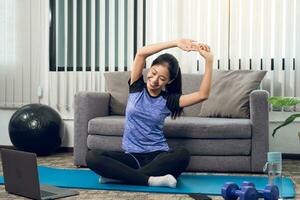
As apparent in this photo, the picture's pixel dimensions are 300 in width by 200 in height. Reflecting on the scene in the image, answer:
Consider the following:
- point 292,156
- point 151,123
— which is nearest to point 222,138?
point 151,123

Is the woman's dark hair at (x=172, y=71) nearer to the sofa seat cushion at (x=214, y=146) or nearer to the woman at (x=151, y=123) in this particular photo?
the woman at (x=151, y=123)

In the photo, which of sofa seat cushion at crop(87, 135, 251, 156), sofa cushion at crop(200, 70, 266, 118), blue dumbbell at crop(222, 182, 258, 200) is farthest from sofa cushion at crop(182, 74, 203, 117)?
blue dumbbell at crop(222, 182, 258, 200)

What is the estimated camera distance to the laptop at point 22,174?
7.39ft

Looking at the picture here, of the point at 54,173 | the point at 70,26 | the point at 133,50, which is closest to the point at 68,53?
the point at 70,26

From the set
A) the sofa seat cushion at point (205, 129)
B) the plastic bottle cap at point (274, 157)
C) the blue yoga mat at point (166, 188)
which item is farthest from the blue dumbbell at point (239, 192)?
the sofa seat cushion at point (205, 129)

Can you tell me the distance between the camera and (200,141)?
351 cm

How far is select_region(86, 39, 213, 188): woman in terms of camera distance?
2932mm

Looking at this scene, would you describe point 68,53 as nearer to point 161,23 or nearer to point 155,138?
point 161,23

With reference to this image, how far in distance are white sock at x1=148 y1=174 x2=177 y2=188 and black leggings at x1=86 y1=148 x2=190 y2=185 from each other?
0.11 ft

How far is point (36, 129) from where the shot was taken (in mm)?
4305

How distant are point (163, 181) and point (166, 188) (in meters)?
0.04

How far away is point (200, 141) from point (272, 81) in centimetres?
120

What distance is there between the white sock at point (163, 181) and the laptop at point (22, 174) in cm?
58

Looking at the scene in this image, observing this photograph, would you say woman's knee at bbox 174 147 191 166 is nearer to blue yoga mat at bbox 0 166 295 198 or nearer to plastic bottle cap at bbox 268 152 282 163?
blue yoga mat at bbox 0 166 295 198
